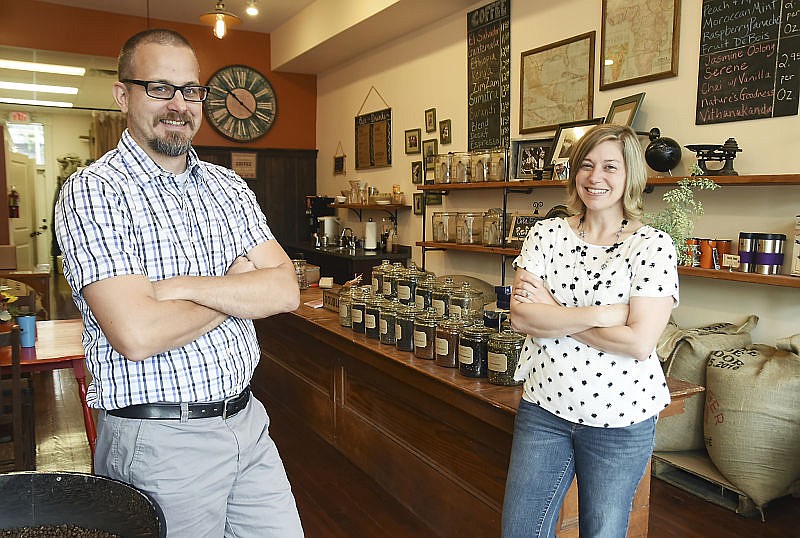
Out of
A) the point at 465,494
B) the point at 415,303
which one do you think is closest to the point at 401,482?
the point at 465,494

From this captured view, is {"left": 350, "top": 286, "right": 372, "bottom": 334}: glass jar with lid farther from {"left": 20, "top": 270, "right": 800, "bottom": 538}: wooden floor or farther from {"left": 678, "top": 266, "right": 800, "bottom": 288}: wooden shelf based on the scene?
{"left": 678, "top": 266, "right": 800, "bottom": 288}: wooden shelf

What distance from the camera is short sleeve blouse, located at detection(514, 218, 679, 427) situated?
5.83 ft

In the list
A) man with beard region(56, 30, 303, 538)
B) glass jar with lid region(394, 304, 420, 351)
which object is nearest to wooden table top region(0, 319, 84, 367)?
glass jar with lid region(394, 304, 420, 351)

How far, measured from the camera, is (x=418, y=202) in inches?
252

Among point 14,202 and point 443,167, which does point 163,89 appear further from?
point 14,202

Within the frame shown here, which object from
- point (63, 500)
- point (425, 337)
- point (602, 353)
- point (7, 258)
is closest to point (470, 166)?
point (425, 337)

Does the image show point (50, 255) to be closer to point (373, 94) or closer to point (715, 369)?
point (373, 94)

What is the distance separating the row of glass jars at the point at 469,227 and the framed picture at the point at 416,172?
0.57 meters

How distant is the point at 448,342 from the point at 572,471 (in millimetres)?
877

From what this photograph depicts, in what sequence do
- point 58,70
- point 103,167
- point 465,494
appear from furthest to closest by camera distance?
point 58,70 < point 465,494 < point 103,167

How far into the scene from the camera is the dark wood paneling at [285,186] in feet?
27.1

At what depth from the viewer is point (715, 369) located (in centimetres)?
326

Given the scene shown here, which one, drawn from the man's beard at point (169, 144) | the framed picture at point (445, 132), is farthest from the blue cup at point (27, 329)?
the framed picture at point (445, 132)

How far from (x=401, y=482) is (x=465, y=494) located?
1.80ft
